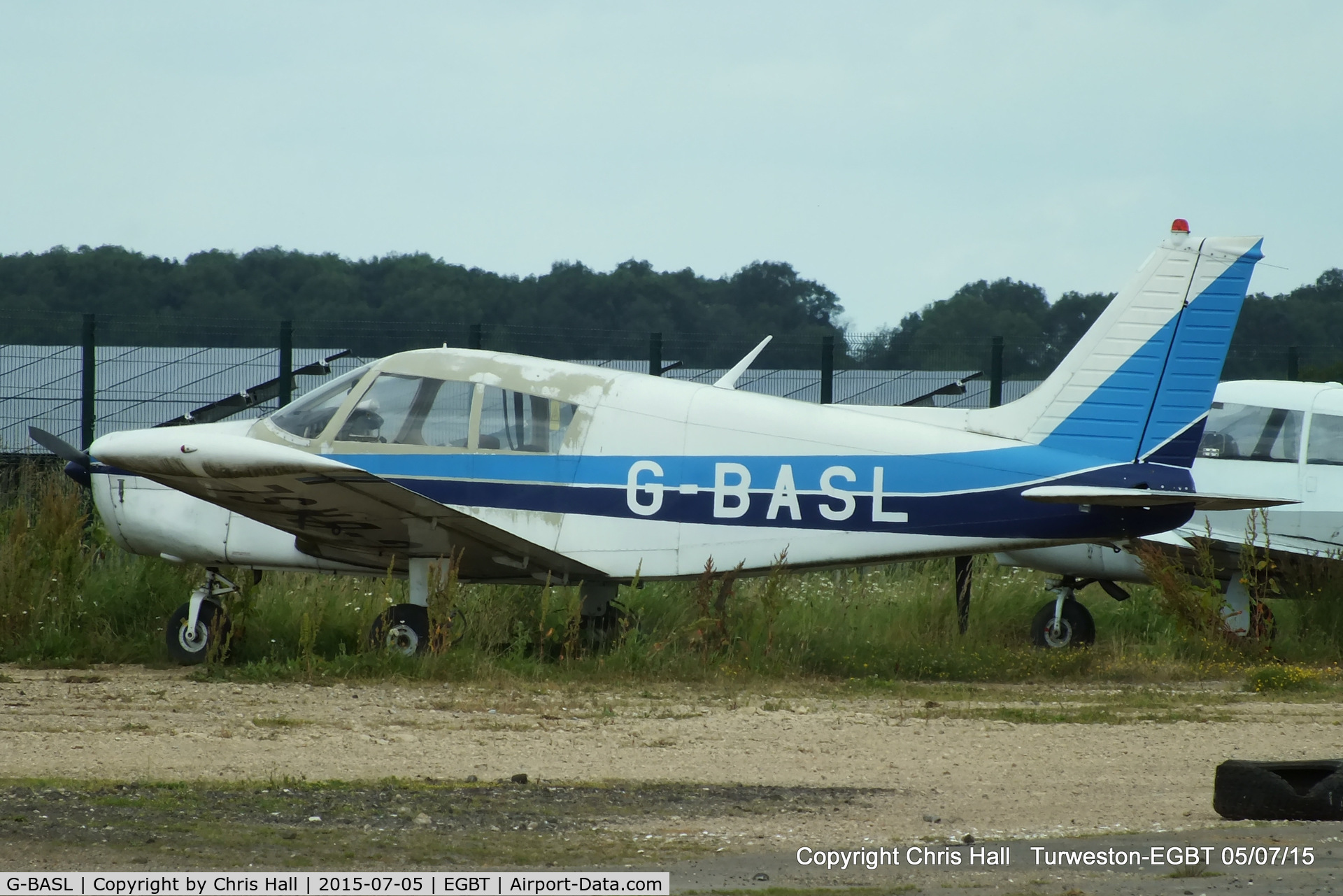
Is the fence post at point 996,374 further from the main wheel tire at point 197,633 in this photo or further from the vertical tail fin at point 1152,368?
the main wheel tire at point 197,633

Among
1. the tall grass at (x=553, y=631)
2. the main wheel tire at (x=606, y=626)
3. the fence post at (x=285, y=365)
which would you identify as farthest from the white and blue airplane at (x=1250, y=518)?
the fence post at (x=285, y=365)

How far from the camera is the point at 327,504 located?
8.94 metres

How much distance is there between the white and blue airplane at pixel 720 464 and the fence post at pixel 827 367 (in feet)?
16.2

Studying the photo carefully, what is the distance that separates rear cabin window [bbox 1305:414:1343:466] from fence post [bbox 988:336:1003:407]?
412cm

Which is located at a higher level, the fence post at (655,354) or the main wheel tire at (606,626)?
the fence post at (655,354)

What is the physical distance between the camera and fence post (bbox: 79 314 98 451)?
13.4m

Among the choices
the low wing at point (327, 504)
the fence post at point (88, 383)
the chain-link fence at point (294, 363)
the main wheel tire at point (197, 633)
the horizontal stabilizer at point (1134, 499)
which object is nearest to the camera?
the low wing at point (327, 504)

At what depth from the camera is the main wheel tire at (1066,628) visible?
38.1ft

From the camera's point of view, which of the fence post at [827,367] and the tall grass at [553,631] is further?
the fence post at [827,367]

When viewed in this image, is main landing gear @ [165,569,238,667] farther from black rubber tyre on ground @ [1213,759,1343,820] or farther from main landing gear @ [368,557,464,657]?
black rubber tyre on ground @ [1213,759,1343,820]

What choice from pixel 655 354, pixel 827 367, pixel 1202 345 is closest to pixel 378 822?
pixel 1202 345

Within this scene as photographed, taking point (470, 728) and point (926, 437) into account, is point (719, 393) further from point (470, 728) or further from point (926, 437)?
point (470, 728)

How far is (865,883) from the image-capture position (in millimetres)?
4293
